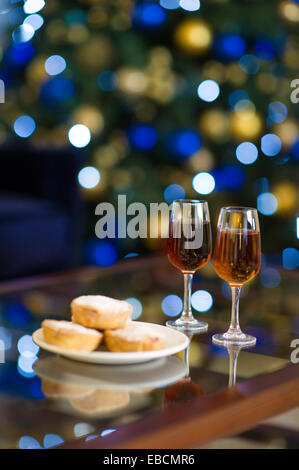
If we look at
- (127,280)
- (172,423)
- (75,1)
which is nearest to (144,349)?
(172,423)

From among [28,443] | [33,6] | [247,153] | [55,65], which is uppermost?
[33,6]

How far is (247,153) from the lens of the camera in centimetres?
281

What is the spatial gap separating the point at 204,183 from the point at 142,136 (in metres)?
0.32

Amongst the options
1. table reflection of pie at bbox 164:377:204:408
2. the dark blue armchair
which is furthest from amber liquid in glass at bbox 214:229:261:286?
the dark blue armchair

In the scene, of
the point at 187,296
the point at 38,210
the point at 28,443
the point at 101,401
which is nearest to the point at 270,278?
the point at 187,296

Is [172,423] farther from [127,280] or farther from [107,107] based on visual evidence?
[107,107]

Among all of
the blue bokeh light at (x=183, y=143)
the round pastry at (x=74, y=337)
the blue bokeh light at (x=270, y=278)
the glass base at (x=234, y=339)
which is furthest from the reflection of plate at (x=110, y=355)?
the blue bokeh light at (x=183, y=143)

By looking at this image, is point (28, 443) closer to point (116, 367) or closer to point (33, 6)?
point (116, 367)

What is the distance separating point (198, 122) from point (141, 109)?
24cm

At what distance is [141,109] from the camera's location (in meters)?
2.80

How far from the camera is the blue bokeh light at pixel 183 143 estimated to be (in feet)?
9.17

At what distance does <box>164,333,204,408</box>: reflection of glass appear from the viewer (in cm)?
77
